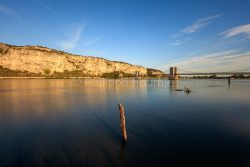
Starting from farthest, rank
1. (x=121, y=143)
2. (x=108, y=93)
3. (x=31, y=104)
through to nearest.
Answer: (x=108, y=93), (x=31, y=104), (x=121, y=143)

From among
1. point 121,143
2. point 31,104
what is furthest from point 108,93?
point 121,143

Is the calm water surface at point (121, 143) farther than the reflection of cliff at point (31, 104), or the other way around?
the reflection of cliff at point (31, 104)

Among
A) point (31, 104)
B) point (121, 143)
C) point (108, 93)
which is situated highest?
point (31, 104)

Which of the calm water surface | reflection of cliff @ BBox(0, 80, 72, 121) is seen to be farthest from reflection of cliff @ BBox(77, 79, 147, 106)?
the calm water surface

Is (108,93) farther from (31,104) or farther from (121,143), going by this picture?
(121,143)

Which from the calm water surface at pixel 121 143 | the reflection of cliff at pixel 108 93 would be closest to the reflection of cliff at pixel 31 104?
the calm water surface at pixel 121 143

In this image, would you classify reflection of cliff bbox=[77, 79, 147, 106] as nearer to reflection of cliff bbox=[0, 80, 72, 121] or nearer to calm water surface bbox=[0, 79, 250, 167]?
reflection of cliff bbox=[0, 80, 72, 121]

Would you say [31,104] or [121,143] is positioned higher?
[31,104]

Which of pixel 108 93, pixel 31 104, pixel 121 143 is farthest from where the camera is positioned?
pixel 108 93

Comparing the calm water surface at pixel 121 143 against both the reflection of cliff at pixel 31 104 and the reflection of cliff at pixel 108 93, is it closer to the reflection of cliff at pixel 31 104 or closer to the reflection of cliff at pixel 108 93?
the reflection of cliff at pixel 31 104

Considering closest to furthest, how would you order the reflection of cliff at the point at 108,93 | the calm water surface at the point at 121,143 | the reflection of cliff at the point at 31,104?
1. the calm water surface at the point at 121,143
2. the reflection of cliff at the point at 31,104
3. the reflection of cliff at the point at 108,93

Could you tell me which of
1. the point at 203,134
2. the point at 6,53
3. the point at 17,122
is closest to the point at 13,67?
the point at 6,53

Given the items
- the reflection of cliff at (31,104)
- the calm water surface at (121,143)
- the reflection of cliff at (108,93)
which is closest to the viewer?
the calm water surface at (121,143)

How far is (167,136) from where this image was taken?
14.1 metres
